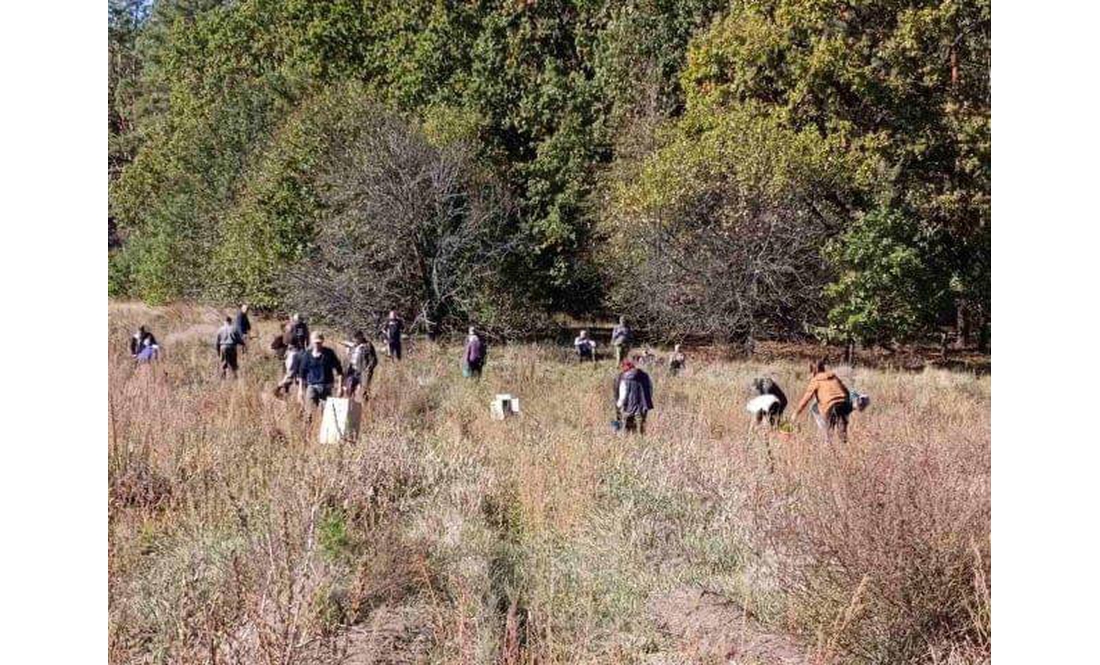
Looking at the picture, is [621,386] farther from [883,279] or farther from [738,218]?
[738,218]

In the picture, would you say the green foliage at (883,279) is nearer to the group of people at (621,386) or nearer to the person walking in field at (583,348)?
the person walking in field at (583,348)

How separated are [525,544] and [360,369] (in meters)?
6.98

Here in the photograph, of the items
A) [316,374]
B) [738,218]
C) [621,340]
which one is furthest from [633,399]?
[738,218]

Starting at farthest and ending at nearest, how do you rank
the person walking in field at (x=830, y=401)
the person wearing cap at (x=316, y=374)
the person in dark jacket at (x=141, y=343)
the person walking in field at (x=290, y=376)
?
1. the person in dark jacket at (x=141, y=343)
2. the person walking in field at (x=290, y=376)
3. the person wearing cap at (x=316, y=374)
4. the person walking in field at (x=830, y=401)

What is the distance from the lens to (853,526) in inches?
191

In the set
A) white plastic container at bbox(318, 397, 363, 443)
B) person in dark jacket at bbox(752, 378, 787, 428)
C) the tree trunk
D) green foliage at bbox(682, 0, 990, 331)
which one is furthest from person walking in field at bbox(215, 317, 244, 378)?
the tree trunk

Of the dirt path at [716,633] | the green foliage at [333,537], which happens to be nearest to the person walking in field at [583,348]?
the green foliage at [333,537]

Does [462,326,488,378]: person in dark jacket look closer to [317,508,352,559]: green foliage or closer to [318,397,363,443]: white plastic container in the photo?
[318,397,363,443]: white plastic container

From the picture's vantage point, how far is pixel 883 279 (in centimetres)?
2230

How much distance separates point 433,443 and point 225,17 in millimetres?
29162

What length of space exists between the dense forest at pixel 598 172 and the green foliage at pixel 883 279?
0.06 metres

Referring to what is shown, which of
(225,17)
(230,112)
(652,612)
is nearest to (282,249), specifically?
(230,112)

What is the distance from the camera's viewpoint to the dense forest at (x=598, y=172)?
74.9ft

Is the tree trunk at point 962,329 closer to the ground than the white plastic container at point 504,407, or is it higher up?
higher up
